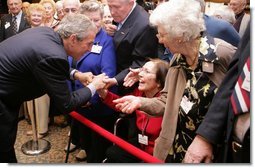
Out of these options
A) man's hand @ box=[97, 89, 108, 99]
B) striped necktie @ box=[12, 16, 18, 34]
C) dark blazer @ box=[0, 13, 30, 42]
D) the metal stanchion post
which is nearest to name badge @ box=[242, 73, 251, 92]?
man's hand @ box=[97, 89, 108, 99]

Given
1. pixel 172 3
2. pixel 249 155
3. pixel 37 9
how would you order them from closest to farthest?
pixel 249 155
pixel 172 3
pixel 37 9

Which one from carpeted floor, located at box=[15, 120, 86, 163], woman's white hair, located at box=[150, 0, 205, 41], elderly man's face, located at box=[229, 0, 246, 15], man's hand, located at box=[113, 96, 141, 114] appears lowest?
carpeted floor, located at box=[15, 120, 86, 163]

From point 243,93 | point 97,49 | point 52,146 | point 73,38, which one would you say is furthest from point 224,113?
point 52,146

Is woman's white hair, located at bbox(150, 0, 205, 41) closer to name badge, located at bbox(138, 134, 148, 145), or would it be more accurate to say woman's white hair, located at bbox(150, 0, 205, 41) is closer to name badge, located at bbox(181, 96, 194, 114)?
name badge, located at bbox(181, 96, 194, 114)

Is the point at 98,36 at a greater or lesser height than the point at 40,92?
greater

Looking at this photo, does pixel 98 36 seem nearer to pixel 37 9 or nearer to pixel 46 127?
pixel 37 9

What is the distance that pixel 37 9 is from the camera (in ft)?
11.7

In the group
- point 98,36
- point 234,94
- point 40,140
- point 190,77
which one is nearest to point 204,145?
point 234,94

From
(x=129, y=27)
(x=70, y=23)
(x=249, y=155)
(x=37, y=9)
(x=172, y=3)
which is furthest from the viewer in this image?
(x=37, y=9)

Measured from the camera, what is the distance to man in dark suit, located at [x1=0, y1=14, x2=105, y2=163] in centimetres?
187

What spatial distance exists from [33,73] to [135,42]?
879mm

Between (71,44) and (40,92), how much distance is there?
1.41 feet

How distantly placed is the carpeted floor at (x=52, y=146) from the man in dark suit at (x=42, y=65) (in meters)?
1.17

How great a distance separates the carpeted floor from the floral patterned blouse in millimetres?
1724
